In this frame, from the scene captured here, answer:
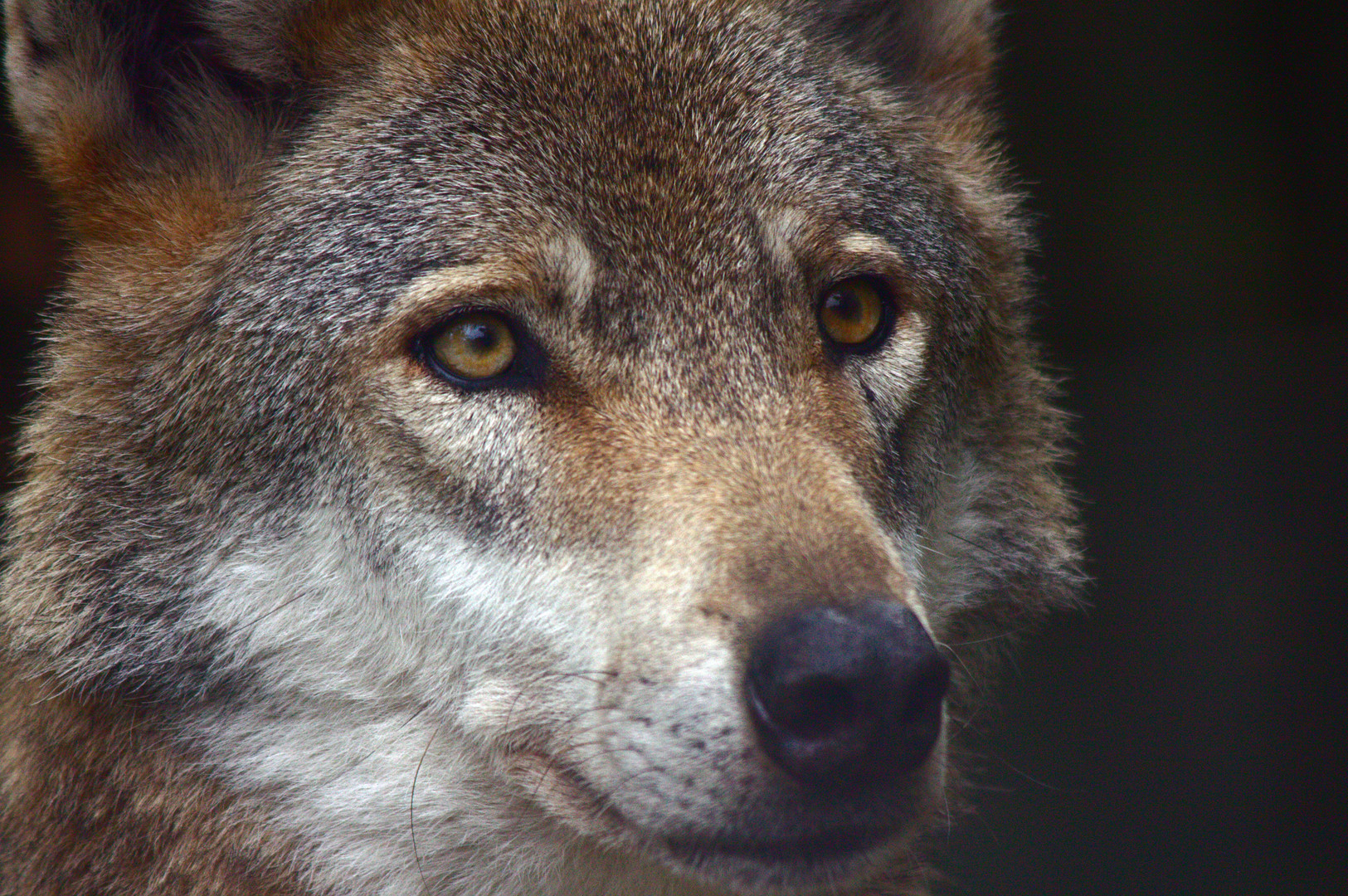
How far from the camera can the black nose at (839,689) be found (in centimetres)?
216

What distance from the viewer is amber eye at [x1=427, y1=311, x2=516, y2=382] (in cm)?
270

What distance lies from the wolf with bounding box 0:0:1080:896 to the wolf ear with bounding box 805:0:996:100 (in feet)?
2.18

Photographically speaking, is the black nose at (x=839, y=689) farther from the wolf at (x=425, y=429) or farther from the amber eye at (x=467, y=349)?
the amber eye at (x=467, y=349)

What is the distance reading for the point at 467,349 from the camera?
2701 millimetres

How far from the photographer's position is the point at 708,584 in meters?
2.32

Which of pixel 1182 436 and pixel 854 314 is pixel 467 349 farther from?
pixel 1182 436

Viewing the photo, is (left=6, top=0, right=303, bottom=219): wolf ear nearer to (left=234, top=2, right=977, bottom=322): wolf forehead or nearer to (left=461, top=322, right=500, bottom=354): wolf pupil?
(left=234, top=2, right=977, bottom=322): wolf forehead

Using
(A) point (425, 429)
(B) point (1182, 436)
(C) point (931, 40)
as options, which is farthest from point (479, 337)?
(B) point (1182, 436)

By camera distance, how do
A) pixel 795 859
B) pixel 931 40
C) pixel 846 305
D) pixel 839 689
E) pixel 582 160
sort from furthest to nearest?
pixel 931 40 < pixel 846 305 < pixel 582 160 < pixel 795 859 < pixel 839 689

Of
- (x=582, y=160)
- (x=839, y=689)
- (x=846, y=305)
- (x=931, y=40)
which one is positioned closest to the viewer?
(x=839, y=689)

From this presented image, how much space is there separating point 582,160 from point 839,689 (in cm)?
139

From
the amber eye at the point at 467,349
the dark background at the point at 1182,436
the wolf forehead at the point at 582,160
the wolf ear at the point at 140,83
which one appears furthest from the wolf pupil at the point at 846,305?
the dark background at the point at 1182,436

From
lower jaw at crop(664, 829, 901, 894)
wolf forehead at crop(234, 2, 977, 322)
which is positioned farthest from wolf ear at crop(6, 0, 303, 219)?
lower jaw at crop(664, 829, 901, 894)

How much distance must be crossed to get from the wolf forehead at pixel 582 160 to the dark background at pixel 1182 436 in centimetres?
380
